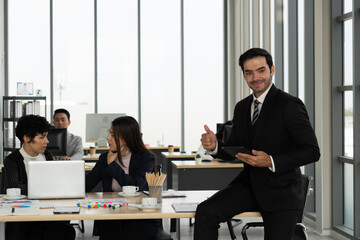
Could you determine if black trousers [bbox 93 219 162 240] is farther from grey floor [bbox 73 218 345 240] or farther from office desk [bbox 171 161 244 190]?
office desk [bbox 171 161 244 190]

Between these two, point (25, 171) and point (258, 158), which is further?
point (25, 171)

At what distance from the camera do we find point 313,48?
6719mm

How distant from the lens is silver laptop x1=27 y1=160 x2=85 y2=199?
342 centimetres

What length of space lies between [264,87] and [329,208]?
3.30m

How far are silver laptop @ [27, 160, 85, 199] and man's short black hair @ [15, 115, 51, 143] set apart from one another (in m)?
0.61

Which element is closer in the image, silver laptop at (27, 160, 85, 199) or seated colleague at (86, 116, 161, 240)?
silver laptop at (27, 160, 85, 199)

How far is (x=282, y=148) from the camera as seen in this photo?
3.12 m

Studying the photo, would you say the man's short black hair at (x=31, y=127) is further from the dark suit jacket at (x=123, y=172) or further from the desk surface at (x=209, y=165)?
the desk surface at (x=209, y=165)

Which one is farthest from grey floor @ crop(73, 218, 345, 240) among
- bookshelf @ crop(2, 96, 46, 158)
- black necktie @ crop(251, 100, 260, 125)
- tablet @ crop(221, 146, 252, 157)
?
bookshelf @ crop(2, 96, 46, 158)

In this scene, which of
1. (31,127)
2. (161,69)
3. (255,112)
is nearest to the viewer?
(255,112)

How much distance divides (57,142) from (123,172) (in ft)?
6.54

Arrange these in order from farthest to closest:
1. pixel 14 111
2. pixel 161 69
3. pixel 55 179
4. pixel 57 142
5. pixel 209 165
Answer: pixel 161 69, pixel 14 111, pixel 209 165, pixel 57 142, pixel 55 179

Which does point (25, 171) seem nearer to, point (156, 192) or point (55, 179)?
point (55, 179)

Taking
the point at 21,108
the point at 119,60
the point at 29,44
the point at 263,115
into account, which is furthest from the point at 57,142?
the point at 29,44
